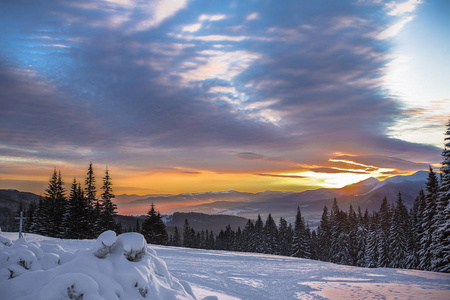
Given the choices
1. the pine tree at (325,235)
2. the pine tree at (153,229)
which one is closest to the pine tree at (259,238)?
the pine tree at (325,235)

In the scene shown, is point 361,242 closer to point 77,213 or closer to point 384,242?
point 384,242

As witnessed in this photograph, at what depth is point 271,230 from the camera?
211 feet

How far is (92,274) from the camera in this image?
22.1ft

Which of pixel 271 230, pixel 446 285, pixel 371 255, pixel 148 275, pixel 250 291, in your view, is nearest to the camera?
pixel 148 275

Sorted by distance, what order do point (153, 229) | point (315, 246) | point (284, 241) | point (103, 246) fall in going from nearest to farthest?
point (103, 246), point (153, 229), point (284, 241), point (315, 246)

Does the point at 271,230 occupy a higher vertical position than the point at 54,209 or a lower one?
lower

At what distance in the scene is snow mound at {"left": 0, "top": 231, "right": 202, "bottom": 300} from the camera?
19.7 ft

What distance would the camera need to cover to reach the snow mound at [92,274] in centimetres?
601

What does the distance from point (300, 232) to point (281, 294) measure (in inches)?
1782

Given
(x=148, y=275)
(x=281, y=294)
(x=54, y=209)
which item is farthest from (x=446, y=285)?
(x=54, y=209)

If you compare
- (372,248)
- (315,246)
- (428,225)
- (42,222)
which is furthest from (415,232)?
(42,222)

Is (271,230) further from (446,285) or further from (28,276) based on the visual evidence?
(28,276)

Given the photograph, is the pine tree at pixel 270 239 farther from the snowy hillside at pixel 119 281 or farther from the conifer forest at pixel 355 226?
the snowy hillside at pixel 119 281

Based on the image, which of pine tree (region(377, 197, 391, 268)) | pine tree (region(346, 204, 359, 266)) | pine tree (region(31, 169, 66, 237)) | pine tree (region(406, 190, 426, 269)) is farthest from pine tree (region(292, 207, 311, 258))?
pine tree (region(31, 169, 66, 237))
